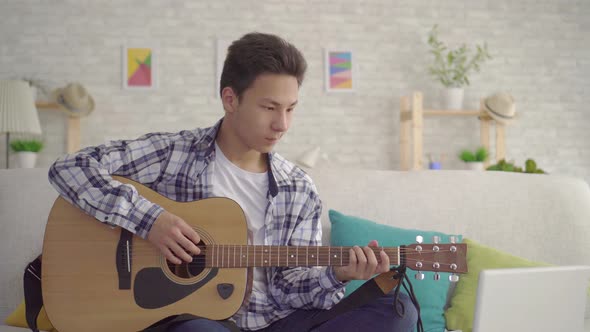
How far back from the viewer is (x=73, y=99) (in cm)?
474

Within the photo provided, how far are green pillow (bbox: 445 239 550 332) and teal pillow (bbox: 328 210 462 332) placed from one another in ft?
0.16

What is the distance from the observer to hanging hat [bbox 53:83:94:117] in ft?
15.5

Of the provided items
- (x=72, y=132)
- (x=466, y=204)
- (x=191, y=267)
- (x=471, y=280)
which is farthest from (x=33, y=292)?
(x=72, y=132)

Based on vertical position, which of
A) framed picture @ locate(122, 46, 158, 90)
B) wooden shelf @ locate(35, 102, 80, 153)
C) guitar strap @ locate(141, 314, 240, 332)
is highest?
framed picture @ locate(122, 46, 158, 90)

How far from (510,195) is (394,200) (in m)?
0.50

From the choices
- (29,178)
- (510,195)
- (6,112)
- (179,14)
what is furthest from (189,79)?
(510,195)

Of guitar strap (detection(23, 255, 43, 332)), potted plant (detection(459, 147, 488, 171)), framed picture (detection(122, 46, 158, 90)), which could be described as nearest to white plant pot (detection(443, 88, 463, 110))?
potted plant (detection(459, 147, 488, 171))

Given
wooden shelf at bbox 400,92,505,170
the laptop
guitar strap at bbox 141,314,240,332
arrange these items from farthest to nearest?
1. wooden shelf at bbox 400,92,505,170
2. guitar strap at bbox 141,314,240,332
3. the laptop

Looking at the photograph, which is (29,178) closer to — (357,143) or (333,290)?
(333,290)

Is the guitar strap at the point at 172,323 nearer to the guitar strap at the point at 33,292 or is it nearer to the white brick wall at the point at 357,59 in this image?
the guitar strap at the point at 33,292

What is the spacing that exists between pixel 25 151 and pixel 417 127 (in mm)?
3122

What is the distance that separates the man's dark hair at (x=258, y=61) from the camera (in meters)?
1.89

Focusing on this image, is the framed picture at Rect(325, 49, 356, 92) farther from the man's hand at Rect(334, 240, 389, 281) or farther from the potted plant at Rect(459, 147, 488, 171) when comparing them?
the man's hand at Rect(334, 240, 389, 281)

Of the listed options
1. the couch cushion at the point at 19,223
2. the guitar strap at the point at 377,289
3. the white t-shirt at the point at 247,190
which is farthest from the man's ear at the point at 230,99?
the couch cushion at the point at 19,223
